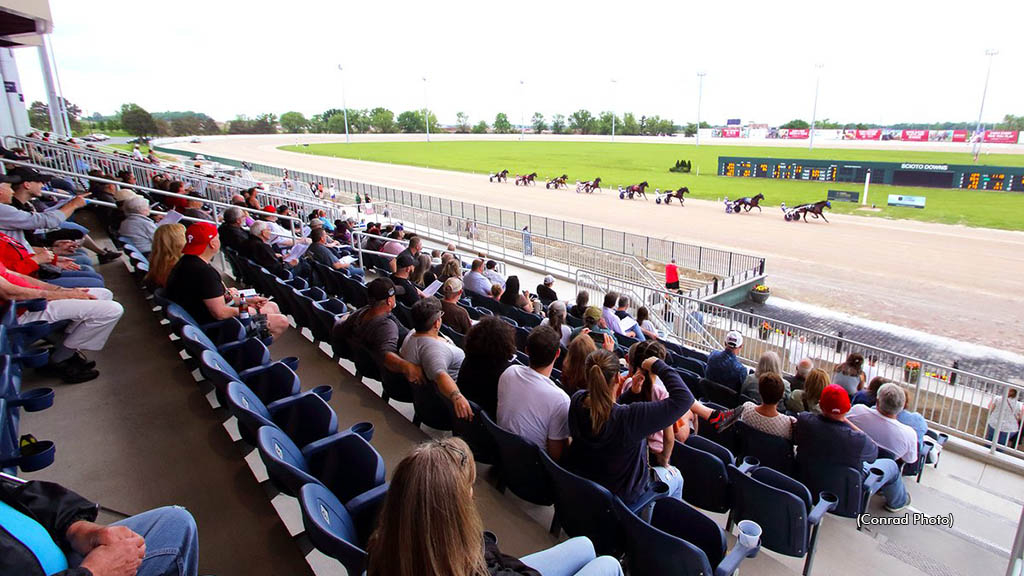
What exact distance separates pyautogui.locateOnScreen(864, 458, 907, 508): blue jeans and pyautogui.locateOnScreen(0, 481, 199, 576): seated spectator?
4374mm

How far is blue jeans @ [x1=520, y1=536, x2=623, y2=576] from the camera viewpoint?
223cm

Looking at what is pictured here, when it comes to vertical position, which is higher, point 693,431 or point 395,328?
point 395,328

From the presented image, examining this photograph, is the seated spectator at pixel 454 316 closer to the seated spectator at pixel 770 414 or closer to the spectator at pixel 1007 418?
the seated spectator at pixel 770 414

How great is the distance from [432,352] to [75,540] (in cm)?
228

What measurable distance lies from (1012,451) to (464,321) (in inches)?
233

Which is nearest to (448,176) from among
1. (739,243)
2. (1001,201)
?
(739,243)

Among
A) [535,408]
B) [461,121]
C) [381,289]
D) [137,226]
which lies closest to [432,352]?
[381,289]

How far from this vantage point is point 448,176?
158ft

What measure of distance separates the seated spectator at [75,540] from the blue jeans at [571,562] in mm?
142

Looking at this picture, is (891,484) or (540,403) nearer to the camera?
(540,403)

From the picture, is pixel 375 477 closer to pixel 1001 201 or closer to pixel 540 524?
pixel 540 524

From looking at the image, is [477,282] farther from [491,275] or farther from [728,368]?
[728,368]

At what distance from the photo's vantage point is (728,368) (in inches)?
221

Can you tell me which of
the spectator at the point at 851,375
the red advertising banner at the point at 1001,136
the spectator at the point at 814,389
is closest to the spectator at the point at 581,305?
the spectator at the point at 851,375
